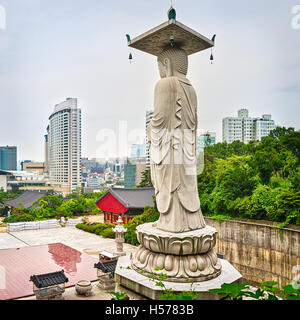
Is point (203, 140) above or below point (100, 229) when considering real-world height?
above

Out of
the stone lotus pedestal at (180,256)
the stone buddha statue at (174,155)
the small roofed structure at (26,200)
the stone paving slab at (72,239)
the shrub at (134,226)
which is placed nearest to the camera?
the stone lotus pedestal at (180,256)

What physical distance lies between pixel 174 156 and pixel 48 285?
6107mm

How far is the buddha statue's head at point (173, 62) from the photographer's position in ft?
18.7

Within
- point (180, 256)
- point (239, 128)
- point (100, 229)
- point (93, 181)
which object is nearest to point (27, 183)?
point (93, 181)

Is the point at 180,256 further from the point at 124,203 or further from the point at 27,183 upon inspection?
the point at 27,183

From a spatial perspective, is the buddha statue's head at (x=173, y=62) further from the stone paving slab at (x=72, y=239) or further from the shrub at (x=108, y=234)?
the shrub at (x=108, y=234)

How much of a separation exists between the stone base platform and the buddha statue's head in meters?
3.75

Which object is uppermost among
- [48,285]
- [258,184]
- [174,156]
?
[174,156]

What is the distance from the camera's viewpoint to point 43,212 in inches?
944

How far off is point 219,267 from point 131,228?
11.5m

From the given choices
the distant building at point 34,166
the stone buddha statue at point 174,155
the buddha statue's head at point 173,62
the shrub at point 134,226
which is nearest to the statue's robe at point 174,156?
the stone buddha statue at point 174,155

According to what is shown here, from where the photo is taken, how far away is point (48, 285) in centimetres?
870

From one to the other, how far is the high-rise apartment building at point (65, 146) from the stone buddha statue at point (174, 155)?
2707 centimetres
